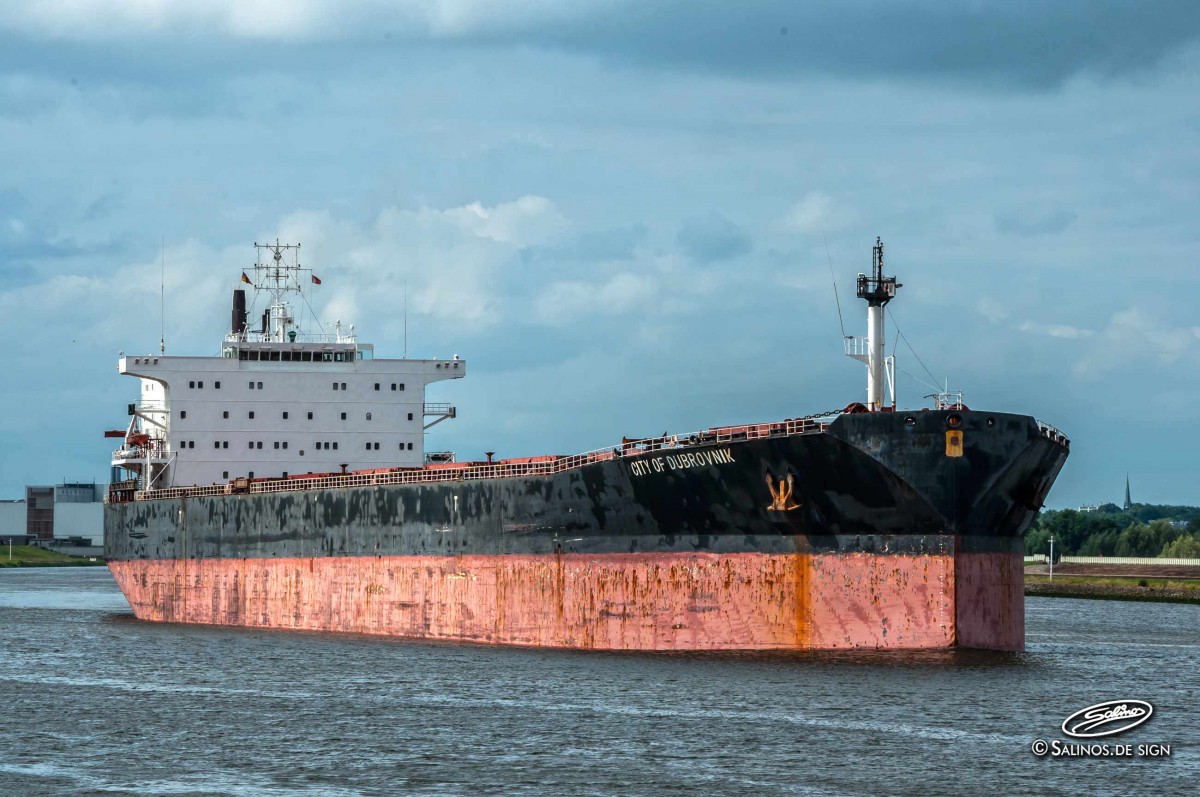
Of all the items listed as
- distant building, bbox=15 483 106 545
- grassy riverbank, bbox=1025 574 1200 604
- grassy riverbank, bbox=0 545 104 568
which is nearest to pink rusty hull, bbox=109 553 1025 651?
grassy riverbank, bbox=1025 574 1200 604

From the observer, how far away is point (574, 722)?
72.3 ft

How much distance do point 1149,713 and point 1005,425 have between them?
5597mm

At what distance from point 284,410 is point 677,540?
1874 cm

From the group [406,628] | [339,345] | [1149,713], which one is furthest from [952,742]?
[339,345]

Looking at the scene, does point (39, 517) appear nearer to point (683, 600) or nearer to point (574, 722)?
point (683, 600)

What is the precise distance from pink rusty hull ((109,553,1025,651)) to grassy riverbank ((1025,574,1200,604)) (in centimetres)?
4013

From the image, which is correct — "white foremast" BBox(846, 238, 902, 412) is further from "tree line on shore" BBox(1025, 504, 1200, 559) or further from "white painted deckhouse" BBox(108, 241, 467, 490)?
"tree line on shore" BBox(1025, 504, 1200, 559)

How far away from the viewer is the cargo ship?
26156mm

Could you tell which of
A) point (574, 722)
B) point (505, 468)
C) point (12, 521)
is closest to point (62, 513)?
point (12, 521)

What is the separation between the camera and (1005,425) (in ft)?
86.9

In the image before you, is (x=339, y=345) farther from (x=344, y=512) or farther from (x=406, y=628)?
(x=406, y=628)

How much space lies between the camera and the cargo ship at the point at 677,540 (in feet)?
85.8

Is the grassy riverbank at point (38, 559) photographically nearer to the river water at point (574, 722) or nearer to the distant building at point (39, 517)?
the distant building at point (39, 517)

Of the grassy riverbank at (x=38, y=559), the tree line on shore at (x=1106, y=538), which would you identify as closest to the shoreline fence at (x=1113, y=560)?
the tree line on shore at (x=1106, y=538)
